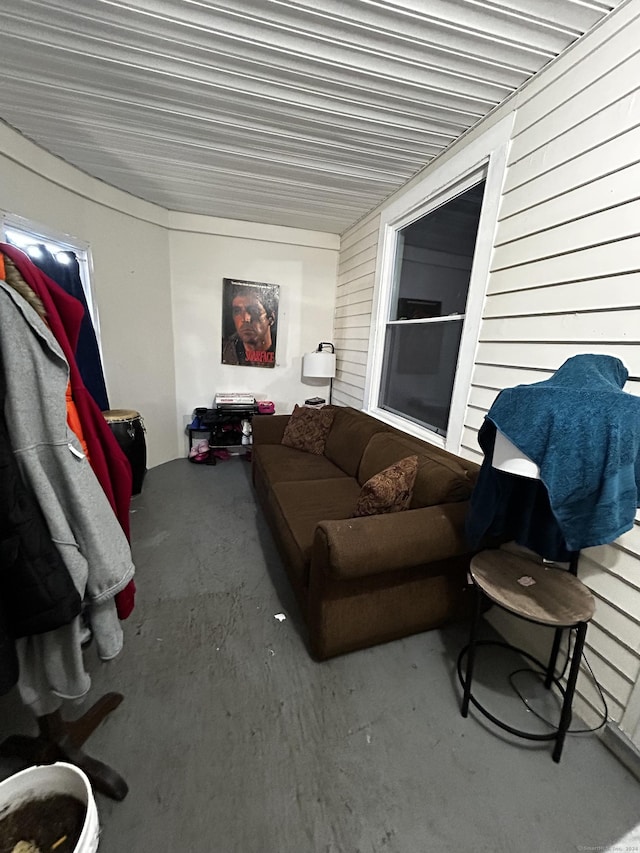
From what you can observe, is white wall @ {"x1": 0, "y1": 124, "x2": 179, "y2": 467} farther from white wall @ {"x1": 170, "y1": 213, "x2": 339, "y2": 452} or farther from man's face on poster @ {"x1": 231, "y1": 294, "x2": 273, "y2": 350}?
man's face on poster @ {"x1": 231, "y1": 294, "x2": 273, "y2": 350}

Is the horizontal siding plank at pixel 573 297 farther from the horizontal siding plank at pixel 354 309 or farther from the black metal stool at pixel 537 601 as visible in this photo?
the horizontal siding plank at pixel 354 309

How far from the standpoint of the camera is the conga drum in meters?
2.92

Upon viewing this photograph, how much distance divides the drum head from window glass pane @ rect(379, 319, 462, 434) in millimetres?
2312

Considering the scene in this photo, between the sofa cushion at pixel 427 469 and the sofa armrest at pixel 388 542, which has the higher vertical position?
the sofa cushion at pixel 427 469

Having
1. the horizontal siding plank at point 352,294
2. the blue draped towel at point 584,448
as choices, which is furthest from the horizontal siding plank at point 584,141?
the horizontal siding plank at point 352,294

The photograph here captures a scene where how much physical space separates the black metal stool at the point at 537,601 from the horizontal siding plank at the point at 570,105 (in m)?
1.80

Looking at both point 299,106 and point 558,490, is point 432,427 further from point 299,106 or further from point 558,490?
point 299,106

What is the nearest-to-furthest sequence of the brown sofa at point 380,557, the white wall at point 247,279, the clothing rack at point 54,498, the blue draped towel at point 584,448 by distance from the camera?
the clothing rack at point 54,498
the blue draped towel at point 584,448
the brown sofa at point 380,557
the white wall at point 247,279

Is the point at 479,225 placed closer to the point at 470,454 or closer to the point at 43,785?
the point at 470,454

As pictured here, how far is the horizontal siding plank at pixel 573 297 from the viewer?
1.20 m

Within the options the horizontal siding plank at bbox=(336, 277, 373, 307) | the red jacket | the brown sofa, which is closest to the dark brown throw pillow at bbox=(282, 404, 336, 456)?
the brown sofa

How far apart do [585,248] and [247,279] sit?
129 inches

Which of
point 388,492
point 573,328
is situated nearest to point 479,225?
point 573,328

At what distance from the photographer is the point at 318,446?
3096 mm
